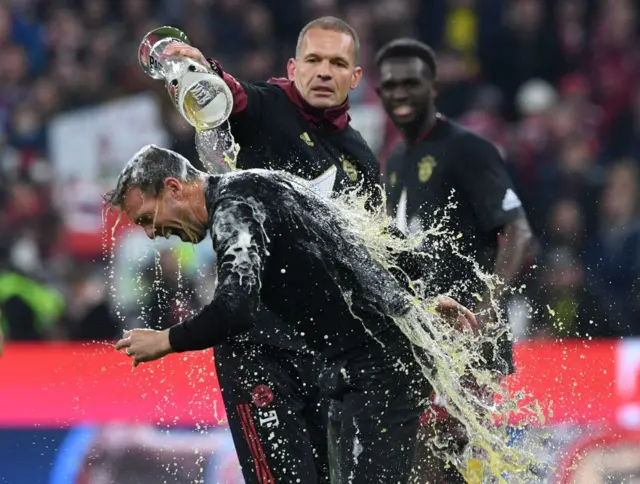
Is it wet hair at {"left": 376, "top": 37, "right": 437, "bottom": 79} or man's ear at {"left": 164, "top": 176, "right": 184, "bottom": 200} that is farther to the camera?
wet hair at {"left": 376, "top": 37, "right": 437, "bottom": 79}

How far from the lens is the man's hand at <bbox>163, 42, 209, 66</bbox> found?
5.21 meters

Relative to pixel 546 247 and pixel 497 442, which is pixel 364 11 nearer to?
pixel 546 247

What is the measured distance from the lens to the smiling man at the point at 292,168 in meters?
5.05

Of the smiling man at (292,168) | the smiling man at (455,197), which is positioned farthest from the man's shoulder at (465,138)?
the smiling man at (292,168)

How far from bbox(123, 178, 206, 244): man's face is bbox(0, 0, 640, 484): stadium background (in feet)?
7.71

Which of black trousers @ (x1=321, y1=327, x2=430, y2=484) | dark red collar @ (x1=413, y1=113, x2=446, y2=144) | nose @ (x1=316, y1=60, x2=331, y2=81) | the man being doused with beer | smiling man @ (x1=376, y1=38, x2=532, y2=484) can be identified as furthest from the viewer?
dark red collar @ (x1=413, y1=113, x2=446, y2=144)

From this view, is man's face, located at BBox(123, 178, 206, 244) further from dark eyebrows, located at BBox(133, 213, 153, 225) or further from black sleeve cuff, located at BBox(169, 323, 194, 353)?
black sleeve cuff, located at BBox(169, 323, 194, 353)

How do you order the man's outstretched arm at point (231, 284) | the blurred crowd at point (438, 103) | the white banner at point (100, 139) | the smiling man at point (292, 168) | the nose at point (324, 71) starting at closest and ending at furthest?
the man's outstretched arm at point (231, 284) < the smiling man at point (292, 168) < the nose at point (324, 71) < the blurred crowd at point (438, 103) < the white banner at point (100, 139)

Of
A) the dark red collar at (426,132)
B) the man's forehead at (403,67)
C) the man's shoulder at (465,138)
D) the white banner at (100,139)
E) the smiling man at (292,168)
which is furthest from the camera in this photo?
the white banner at (100,139)

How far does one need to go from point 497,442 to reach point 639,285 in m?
4.39

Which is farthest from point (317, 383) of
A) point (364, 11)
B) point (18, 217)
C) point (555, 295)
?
point (364, 11)

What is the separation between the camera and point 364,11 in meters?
12.7

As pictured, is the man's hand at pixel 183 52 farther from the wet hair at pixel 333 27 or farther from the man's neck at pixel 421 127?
the man's neck at pixel 421 127

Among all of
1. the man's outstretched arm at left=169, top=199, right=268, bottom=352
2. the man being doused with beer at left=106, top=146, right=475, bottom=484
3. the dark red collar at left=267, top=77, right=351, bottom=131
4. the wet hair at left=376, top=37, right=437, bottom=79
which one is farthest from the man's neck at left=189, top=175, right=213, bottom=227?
the wet hair at left=376, top=37, right=437, bottom=79
